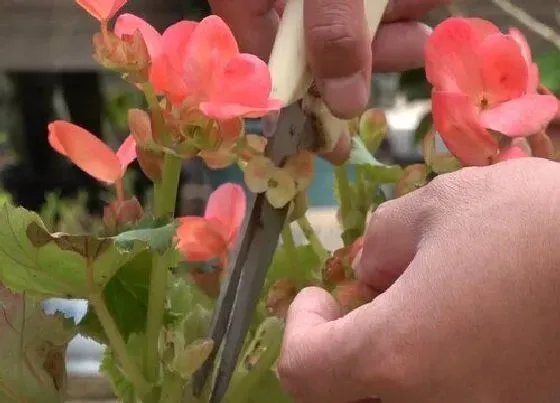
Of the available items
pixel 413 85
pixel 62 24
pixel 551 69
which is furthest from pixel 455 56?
pixel 62 24

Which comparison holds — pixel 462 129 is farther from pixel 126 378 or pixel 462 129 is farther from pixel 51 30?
pixel 51 30

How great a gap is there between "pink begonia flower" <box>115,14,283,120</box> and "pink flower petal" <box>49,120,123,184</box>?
0.04 meters

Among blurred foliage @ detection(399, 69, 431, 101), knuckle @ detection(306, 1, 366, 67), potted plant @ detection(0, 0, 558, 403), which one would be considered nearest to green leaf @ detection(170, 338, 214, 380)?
potted plant @ detection(0, 0, 558, 403)

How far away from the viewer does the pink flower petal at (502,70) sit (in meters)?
0.30

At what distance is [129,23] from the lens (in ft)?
0.93

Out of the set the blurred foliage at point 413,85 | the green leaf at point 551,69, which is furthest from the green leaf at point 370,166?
the blurred foliage at point 413,85

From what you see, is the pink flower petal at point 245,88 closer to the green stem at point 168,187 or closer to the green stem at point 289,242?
the green stem at point 168,187

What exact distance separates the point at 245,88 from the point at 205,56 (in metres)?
0.02

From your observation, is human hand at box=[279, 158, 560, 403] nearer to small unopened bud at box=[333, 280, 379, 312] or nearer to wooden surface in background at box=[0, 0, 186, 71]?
small unopened bud at box=[333, 280, 379, 312]

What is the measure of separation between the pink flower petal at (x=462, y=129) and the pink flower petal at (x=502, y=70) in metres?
0.01

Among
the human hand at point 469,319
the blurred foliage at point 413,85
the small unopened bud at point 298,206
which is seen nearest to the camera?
the human hand at point 469,319

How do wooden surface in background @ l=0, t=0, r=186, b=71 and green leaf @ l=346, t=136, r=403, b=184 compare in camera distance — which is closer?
green leaf @ l=346, t=136, r=403, b=184

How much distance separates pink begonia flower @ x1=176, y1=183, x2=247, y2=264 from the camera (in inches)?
13.7

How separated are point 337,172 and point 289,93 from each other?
0.36 feet
